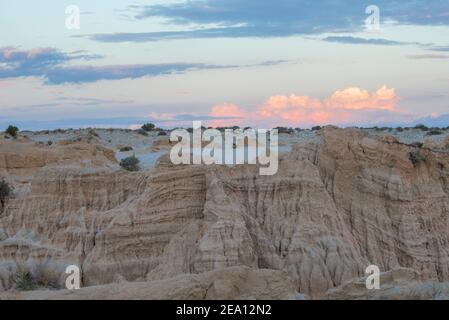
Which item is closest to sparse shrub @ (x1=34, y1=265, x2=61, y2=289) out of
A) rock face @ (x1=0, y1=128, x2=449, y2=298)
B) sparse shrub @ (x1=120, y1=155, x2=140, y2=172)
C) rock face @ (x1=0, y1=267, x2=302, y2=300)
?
rock face @ (x1=0, y1=128, x2=449, y2=298)

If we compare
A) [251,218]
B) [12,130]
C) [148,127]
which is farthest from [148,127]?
[251,218]

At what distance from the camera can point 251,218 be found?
28.3 meters

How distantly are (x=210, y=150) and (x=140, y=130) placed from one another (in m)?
52.4

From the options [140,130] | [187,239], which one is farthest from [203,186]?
[140,130]

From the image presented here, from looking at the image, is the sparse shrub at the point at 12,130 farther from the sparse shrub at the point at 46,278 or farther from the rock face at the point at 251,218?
the sparse shrub at the point at 46,278

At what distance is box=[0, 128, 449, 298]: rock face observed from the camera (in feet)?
89.0

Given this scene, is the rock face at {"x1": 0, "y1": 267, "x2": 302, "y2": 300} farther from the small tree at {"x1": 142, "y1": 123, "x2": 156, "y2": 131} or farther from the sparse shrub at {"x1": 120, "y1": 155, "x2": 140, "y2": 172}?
the small tree at {"x1": 142, "y1": 123, "x2": 156, "y2": 131}

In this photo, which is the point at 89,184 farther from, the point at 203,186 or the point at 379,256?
the point at 379,256

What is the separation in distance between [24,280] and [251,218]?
20.9 ft

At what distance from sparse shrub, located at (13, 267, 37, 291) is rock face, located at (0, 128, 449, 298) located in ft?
0.82

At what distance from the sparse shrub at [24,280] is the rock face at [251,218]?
251mm

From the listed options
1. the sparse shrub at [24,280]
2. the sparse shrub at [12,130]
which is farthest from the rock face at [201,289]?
the sparse shrub at [12,130]
